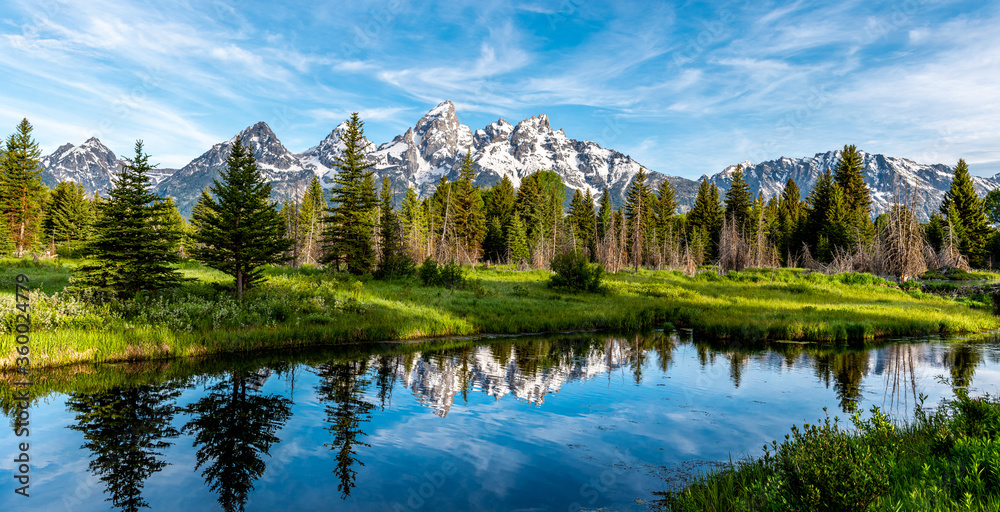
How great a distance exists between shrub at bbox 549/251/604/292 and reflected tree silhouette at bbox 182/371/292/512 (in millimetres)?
24660

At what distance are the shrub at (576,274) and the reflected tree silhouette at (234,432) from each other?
80.9ft

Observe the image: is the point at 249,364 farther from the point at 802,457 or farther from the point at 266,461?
the point at 802,457

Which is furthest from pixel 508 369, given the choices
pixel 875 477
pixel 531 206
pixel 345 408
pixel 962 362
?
pixel 531 206

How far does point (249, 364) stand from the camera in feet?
52.5

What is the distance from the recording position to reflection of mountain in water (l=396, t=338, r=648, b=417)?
552 inches

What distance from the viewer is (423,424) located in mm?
11266

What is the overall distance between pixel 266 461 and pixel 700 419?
9.57 metres

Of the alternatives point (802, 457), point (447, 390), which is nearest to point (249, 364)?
point (447, 390)

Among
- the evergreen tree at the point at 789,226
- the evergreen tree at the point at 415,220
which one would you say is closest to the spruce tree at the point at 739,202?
the evergreen tree at the point at 789,226

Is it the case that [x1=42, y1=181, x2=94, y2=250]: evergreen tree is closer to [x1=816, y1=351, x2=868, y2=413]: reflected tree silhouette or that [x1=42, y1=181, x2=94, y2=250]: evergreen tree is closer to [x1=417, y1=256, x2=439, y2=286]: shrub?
[x1=417, y1=256, x2=439, y2=286]: shrub

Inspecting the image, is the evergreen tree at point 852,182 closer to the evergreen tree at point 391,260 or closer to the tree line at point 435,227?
the tree line at point 435,227

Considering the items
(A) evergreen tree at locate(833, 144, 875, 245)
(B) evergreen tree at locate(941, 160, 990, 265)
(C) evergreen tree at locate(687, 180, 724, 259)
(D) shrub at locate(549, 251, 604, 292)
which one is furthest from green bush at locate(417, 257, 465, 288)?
(B) evergreen tree at locate(941, 160, 990, 265)

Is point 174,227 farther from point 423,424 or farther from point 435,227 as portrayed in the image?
point 423,424

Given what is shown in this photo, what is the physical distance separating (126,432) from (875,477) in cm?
1233
